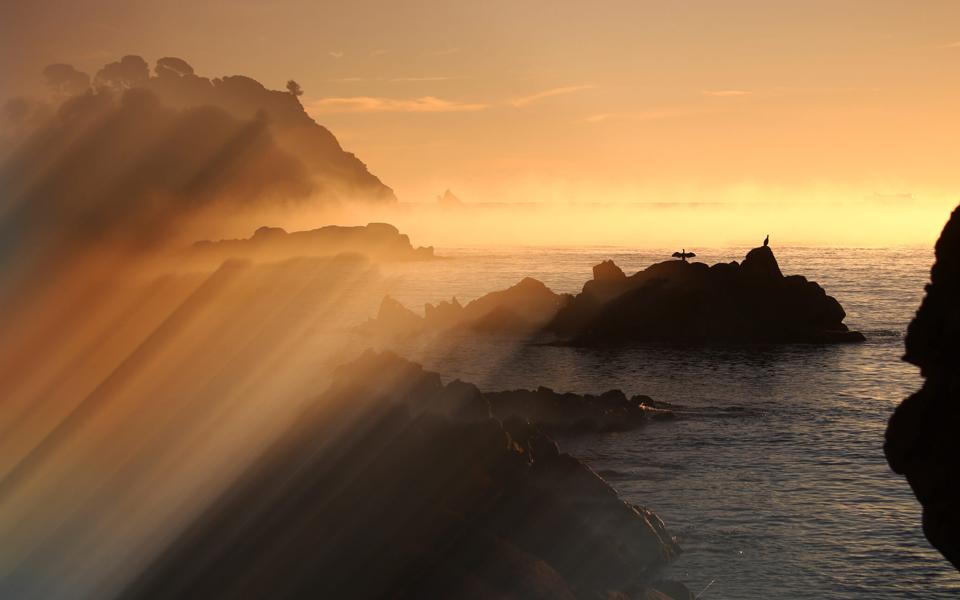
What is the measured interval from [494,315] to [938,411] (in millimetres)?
Answer: 96209

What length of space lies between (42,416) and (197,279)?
127 meters

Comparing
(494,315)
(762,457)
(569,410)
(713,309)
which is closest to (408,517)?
(762,457)

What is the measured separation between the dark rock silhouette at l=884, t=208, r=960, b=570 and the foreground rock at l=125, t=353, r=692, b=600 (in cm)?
1280

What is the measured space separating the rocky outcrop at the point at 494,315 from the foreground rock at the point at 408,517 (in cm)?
7666

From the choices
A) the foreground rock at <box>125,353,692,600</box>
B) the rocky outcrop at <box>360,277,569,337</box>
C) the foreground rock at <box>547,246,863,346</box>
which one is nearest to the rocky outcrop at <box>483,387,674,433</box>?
the foreground rock at <box>125,353,692,600</box>

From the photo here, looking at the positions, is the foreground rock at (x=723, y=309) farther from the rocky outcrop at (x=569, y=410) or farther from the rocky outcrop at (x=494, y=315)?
the rocky outcrop at (x=569, y=410)

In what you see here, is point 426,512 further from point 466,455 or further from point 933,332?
point 933,332

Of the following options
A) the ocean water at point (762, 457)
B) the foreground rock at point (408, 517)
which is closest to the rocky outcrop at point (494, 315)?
the ocean water at point (762, 457)

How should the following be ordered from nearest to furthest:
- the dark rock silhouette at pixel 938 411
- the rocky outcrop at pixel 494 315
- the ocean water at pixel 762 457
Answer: the dark rock silhouette at pixel 938 411, the ocean water at pixel 762 457, the rocky outcrop at pixel 494 315

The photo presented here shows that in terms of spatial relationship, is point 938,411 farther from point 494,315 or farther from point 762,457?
point 494,315

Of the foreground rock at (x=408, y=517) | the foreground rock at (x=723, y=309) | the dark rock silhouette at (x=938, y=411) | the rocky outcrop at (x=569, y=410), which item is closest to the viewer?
the dark rock silhouette at (x=938, y=411)

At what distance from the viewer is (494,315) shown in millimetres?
108625

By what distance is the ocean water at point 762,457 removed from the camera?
1288 inches

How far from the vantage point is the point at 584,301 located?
10388 cm
